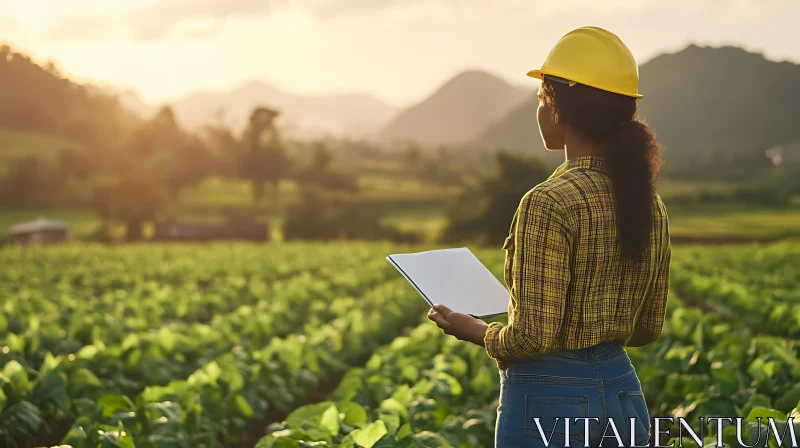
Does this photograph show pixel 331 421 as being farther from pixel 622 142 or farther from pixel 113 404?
pixel 622 142

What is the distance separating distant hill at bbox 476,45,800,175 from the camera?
3915 inches

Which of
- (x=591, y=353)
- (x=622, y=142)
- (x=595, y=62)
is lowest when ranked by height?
(x=591, y=353)

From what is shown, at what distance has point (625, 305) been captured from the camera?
7.11 feet

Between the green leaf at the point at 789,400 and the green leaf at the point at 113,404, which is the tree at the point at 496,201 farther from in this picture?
the green leaf at the point at 113,404

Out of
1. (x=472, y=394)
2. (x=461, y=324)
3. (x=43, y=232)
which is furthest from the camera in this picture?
(x=43, y=232)

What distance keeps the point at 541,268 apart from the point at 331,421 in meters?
2.04

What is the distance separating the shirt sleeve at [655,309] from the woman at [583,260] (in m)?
0.10

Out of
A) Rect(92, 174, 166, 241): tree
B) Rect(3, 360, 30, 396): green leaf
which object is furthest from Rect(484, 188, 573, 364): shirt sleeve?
Rect(92, 174, 166, 241): tree

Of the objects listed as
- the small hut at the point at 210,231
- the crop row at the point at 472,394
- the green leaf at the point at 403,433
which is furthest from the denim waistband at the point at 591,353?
the small hut at the point at 210,231

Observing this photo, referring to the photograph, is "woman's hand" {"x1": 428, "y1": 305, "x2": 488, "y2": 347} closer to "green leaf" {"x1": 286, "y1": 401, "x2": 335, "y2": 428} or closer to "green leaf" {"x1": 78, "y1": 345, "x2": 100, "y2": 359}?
"green leaf" {"x1": 286, "y1": 401, "x2": 335, "y2": 428}

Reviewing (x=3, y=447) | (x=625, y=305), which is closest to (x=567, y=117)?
(x=625, y=305)

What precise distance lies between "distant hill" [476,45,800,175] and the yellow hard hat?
9352 centimetres

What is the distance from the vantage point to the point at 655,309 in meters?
2.37

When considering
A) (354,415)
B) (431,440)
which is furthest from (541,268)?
(354,415)
